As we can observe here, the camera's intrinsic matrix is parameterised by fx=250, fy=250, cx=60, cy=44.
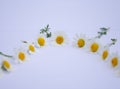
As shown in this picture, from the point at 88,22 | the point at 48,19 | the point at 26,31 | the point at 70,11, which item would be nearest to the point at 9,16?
the point at 26,31

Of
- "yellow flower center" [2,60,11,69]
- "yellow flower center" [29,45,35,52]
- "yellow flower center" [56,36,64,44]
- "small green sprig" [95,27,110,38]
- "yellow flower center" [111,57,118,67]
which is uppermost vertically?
"small green sprig" [95,27,110,38]

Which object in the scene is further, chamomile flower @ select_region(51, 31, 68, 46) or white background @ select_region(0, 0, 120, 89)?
chamomile flower @ select_region(51, 31, 68, 46)

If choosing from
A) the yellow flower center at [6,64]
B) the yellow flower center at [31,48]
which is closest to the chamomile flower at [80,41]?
the yellow flower center at [31,48]

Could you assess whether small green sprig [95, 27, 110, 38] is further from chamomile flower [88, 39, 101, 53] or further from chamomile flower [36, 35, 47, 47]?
chamomile flower [36, 35, 47, 47]

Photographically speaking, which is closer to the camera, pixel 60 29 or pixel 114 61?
pixel 114 61

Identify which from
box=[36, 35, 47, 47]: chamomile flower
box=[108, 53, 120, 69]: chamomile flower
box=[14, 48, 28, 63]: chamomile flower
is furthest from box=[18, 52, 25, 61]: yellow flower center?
box=[108, 53, 120, 69]: chamomile flower

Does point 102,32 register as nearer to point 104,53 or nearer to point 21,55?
point 104,53

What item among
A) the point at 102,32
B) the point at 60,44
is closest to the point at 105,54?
the point at 102,32

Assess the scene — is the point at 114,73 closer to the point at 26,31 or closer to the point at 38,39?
the point at 38,39
